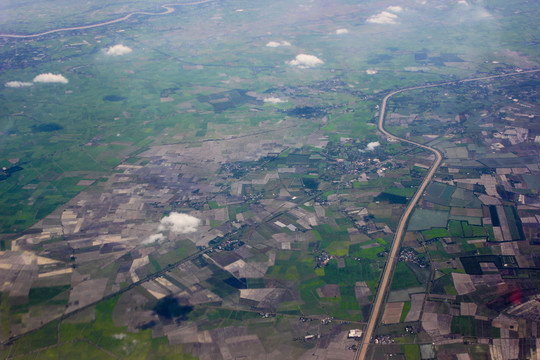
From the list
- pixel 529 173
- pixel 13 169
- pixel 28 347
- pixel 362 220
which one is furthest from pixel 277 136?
pixel 28 347

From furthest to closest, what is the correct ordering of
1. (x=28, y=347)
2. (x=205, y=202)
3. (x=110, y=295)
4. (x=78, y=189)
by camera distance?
(x=78, y=189)
(x=205, y=202)
(x=110, y=295)
(x=28, y=347)

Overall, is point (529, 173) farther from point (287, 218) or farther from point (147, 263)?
point (147, 263)

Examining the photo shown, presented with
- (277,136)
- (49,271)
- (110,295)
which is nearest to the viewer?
(110,295)

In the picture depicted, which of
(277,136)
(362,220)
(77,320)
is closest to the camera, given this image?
(77,320)

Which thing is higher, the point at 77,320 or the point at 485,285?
the point at 485,285

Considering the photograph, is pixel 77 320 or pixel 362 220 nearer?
pixel 77 320

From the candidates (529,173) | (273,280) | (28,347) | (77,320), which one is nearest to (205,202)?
(273,280)

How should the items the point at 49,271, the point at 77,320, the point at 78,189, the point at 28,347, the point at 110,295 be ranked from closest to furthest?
the point at 28,347, the point at 77,320, the point at 110,295, the point at 49,271, the point at 78,189

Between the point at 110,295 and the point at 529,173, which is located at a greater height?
the point at 529,173

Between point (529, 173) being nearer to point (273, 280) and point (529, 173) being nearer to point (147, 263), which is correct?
point (273, 280)
